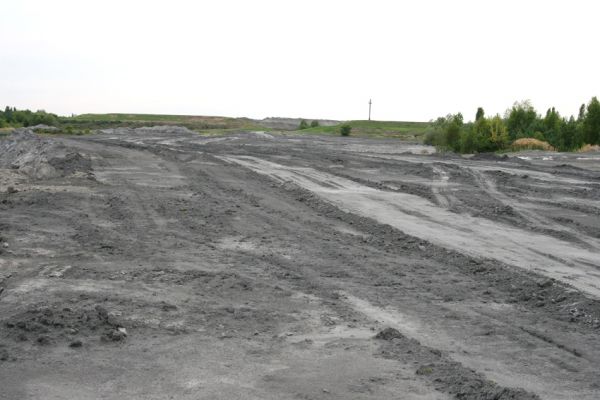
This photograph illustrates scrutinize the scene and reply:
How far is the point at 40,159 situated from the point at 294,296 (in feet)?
53.1

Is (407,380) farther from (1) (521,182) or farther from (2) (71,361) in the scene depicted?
(1) (521,182)

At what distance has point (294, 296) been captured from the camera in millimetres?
7539

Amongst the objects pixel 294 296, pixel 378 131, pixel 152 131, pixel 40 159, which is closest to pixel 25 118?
pixel 152 131

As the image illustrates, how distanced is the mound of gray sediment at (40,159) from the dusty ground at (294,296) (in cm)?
347

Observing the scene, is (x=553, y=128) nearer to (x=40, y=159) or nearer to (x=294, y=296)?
(x=40, y=159)

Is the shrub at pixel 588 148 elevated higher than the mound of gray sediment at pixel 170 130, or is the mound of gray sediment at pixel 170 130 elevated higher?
the mound of gray sediment at pixel 170 130

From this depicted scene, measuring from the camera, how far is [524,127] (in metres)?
47.8

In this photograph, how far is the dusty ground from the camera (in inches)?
206

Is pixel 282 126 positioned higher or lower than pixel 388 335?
higher

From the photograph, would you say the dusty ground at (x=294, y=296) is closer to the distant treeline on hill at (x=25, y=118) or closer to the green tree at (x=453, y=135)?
the green tree at (x=453, y=135)

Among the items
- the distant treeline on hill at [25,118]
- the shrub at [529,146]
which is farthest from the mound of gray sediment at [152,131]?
the shrub at [529,146]

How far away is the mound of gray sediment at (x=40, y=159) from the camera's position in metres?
19.8

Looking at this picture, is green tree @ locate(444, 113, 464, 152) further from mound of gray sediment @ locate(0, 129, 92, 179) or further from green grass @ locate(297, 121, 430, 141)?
A: mound of gray sediment @ locate(0, 129, 92, 179)

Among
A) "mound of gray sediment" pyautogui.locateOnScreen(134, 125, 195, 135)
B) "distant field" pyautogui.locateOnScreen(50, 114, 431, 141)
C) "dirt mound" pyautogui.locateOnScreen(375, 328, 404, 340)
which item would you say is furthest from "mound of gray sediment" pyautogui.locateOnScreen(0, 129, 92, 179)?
"distant field" pyautogui.locateOnScreen(50, 114, 431, 141)
